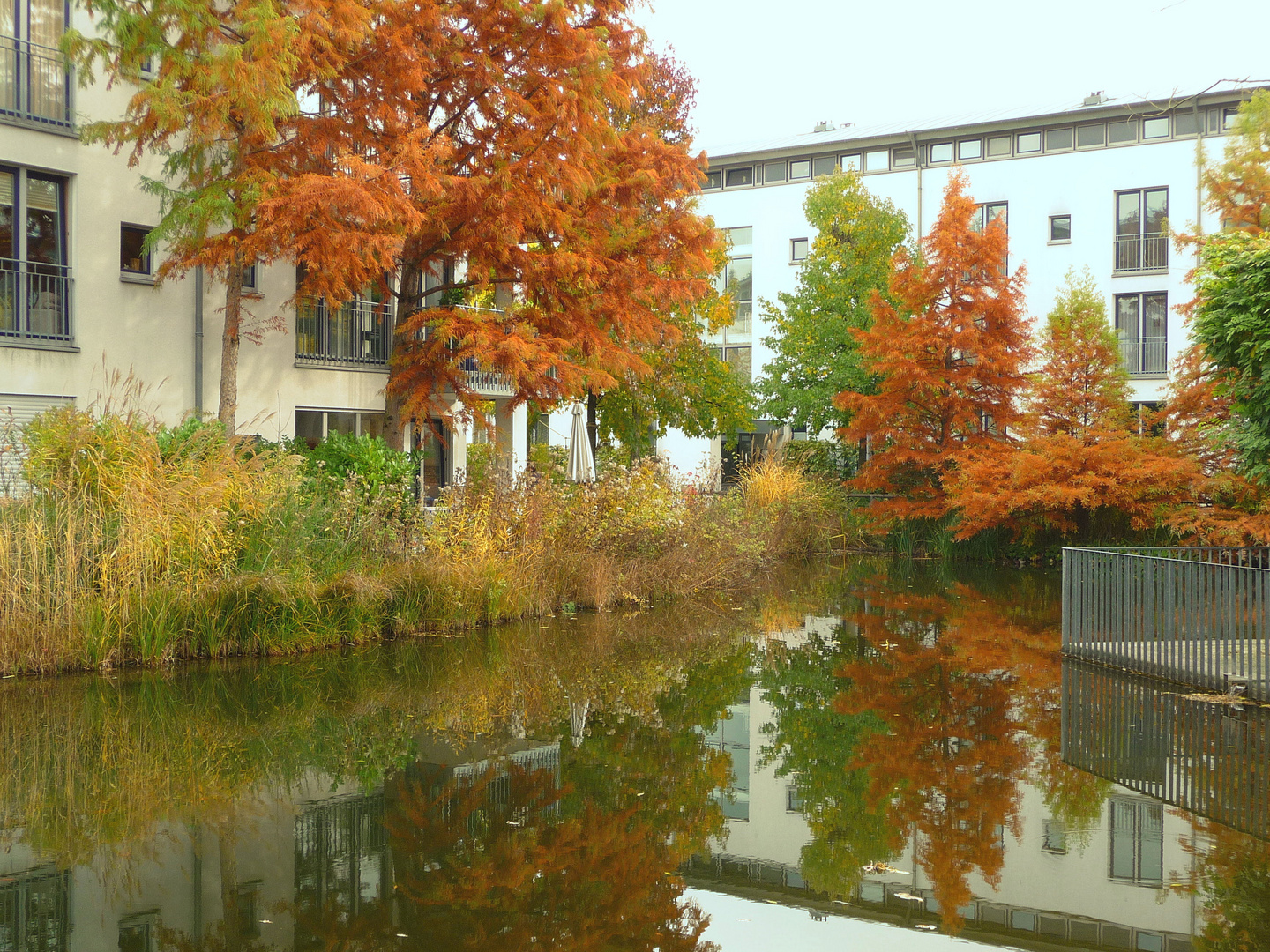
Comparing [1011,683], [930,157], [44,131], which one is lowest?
[1011,683]

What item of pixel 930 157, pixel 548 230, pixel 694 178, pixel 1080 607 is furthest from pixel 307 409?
pixel 930 157

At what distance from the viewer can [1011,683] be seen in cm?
1189

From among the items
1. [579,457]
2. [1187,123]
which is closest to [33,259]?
[579,457]

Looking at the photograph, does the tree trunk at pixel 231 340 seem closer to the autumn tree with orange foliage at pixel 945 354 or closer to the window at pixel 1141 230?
the autumn tree with orange foliage at pixel 945 354

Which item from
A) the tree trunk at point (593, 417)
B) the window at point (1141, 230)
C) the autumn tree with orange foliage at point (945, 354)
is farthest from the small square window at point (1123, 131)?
the tree trunk at point (593, 417)

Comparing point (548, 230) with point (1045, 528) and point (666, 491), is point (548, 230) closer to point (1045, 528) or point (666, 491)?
point (666, 491)

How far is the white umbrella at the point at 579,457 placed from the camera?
68.9 feet

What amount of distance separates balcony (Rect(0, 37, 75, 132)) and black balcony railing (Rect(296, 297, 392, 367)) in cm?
459

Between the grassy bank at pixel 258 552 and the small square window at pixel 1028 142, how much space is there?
1046 inches

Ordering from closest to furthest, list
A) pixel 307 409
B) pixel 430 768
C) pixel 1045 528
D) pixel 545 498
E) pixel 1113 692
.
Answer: pixel 430 768 < pixel 1113 692 < pixel 545 498 < pixel 307 409 < pixel 1045 528

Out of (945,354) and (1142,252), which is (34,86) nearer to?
(945,354)

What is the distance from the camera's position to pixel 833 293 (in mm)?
33312

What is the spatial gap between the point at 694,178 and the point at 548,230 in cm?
250

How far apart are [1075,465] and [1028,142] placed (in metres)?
19.7
